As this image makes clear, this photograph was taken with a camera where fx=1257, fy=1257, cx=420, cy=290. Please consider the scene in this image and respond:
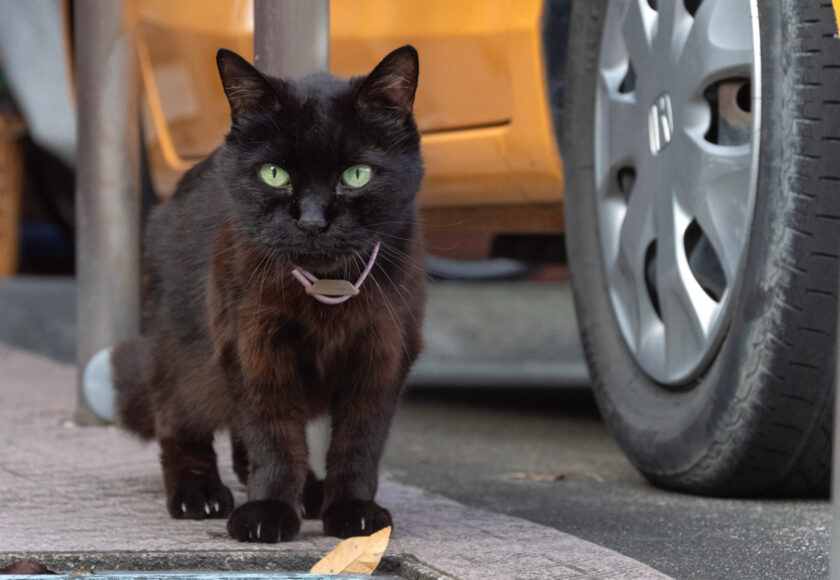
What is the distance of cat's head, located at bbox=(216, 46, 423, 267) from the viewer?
2.19m

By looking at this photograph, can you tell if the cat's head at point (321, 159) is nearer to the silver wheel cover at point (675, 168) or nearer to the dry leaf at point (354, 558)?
the dry leaf at point (354, 558)

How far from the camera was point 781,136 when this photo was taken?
2.39 m

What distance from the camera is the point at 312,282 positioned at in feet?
7.29

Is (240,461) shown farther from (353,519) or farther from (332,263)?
(332,263)

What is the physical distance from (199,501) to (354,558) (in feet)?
1.91

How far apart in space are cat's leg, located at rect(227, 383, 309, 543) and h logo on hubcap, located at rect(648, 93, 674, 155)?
3.33 ft

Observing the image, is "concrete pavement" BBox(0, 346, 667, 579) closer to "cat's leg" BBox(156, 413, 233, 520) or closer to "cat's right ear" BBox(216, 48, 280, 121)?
"cat's leg" BBox(156, 413, 233, 520)

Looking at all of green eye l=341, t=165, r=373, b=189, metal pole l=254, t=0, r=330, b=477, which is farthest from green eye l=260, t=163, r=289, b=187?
metal pole l=254, t=0, r=330, b=477

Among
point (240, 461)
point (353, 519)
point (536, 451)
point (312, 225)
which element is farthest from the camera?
point (536, 451)

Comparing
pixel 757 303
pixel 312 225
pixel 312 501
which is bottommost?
pixel 312 501

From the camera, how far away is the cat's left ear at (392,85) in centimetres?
227

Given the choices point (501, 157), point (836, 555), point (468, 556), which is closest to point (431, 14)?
point (501, 157)

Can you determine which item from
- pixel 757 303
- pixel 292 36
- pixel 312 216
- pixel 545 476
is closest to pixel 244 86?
pixel 312 216

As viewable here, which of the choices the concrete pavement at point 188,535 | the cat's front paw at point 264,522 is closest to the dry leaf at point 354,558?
the concrete pavement at point 188,535
